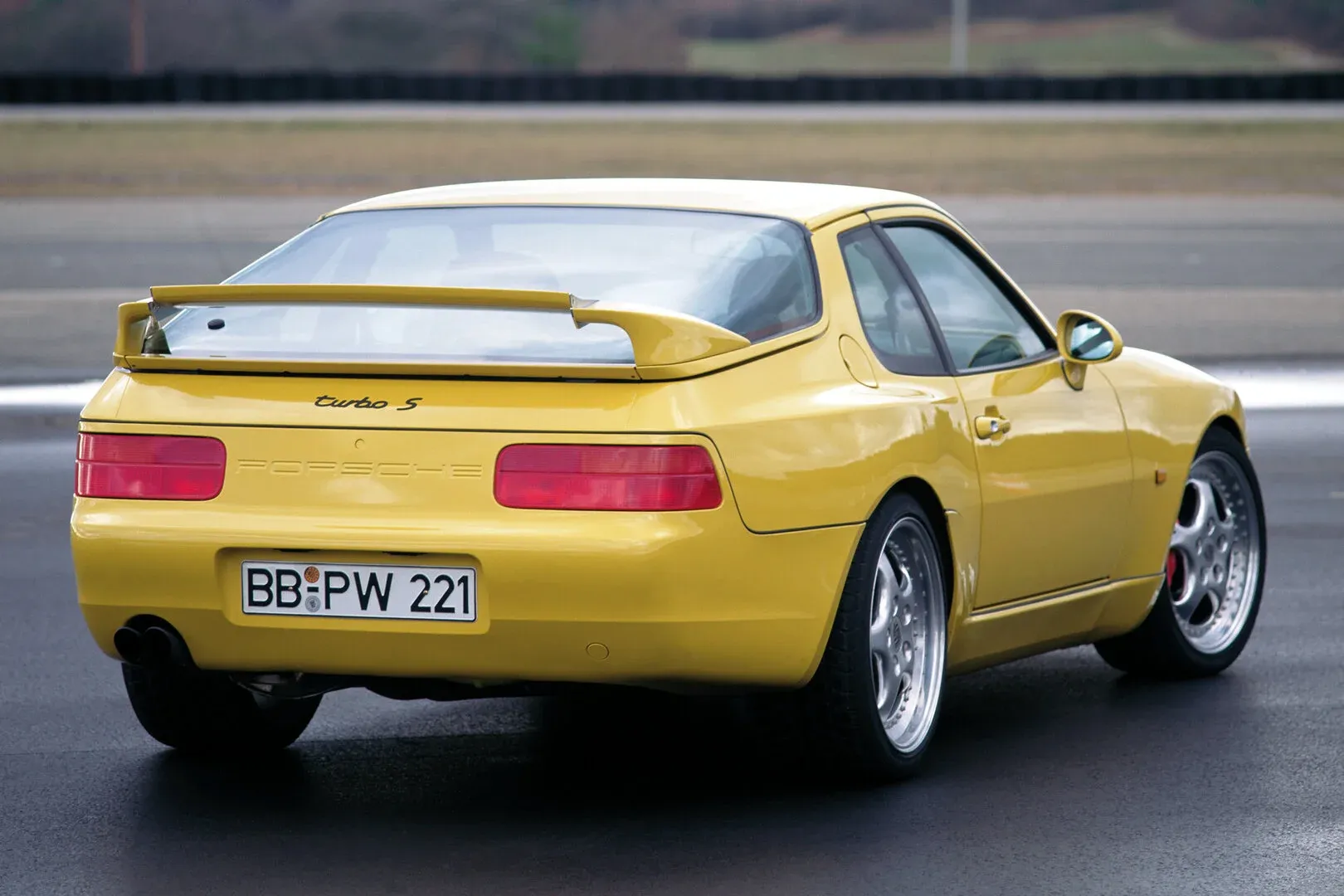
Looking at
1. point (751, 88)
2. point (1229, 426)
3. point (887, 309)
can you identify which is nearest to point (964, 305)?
point (887, 309)

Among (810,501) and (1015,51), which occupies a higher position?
(1015,51)

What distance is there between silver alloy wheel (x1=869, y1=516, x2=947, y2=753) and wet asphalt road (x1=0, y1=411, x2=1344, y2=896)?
0.16 meters

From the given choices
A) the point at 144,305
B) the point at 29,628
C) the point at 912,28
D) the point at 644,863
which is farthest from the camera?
the point at 912,28

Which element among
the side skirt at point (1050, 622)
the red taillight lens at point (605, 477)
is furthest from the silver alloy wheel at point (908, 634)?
the red taillight lens at point (605, 477)

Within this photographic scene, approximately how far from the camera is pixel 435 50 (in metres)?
105

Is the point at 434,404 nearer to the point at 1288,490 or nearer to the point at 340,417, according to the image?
the point at 340,417

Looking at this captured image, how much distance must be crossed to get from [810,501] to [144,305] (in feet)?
4.89

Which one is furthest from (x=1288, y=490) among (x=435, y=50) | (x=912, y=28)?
(x=912, y=28)

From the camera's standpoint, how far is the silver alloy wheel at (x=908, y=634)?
5188mm

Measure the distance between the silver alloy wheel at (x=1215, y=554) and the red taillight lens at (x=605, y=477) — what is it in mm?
2358

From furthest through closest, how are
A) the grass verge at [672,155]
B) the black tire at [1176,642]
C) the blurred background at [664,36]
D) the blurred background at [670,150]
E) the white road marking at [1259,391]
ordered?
the blurred background at [664,36] → the grass verge at [672,155] → the blurred background at [670,150] → the white road marking at [1259,391] → the black tire at [1176,642]

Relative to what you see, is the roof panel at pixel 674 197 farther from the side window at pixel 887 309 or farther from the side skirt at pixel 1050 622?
the side skirt at pixel 1050 622

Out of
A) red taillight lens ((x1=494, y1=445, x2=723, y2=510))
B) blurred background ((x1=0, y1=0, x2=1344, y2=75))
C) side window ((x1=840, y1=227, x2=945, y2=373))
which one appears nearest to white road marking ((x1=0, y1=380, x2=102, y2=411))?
side window ((x1=840, y1=227, x2=945, y2=373))

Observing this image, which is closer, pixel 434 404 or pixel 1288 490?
pixel 434 404
